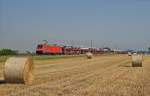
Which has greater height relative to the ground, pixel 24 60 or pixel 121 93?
pixel 24 60

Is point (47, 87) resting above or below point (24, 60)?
below

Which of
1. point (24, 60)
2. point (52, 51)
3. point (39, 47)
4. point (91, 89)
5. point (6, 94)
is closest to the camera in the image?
point (6, 94)

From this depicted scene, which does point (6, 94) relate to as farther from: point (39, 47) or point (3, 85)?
point (39, 47)

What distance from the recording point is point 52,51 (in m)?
96.8

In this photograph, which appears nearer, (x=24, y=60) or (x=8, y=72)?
(x=8, y=72)

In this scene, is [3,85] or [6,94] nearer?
[6,94]

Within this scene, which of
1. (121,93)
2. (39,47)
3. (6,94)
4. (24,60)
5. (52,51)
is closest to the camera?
(6,94)

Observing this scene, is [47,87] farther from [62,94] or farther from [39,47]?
[39,47]

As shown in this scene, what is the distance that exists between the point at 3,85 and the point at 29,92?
8.46 feet

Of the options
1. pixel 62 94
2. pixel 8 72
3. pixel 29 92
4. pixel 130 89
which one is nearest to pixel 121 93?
pixel 130 89

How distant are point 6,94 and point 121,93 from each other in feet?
15.0

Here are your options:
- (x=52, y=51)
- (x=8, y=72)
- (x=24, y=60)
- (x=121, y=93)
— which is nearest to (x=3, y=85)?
(x=8, y=72)

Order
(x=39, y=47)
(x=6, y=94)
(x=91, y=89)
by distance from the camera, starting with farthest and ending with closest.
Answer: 1. (x=39, y=47)
2. (x=91, y=89)
3. (x=6, y=94)

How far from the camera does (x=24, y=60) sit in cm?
1895
